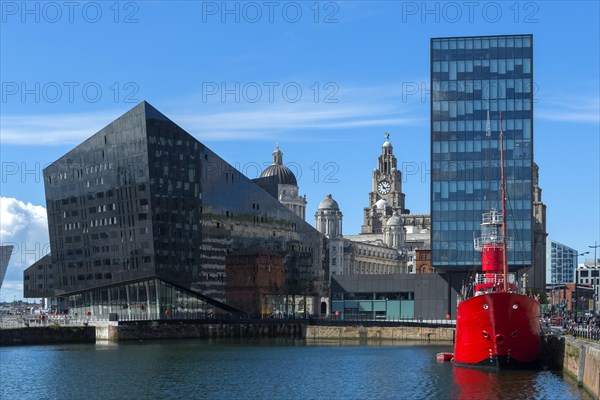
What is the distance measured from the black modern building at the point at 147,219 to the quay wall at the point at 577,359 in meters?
58.0

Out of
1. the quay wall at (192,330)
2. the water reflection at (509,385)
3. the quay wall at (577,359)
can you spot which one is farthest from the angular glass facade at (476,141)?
the water reflection at (509,385)

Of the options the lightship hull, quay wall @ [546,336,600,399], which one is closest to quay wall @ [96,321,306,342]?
quay wall @ [546,336,600,399]

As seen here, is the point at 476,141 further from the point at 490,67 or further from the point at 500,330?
the point at 500,330

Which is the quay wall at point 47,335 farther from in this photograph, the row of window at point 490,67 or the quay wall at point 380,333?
the row of window at point 490,67

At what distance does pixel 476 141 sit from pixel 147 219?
1595 inches

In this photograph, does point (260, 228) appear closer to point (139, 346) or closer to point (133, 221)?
point (133, 221)

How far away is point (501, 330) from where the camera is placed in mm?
A: 75250


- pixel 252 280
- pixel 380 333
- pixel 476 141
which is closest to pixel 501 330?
pixel 380 333

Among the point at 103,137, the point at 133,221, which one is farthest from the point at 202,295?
the point at 103,137

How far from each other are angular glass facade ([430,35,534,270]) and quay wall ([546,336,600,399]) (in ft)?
154

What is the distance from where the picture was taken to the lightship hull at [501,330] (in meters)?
75.0

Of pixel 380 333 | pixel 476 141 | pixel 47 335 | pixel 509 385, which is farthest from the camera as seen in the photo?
pixel 476 141

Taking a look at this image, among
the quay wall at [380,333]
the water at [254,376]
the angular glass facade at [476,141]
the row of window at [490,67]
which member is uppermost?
the row of window at [490,67]

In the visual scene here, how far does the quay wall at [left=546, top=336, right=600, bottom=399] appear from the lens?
58.5 metres
